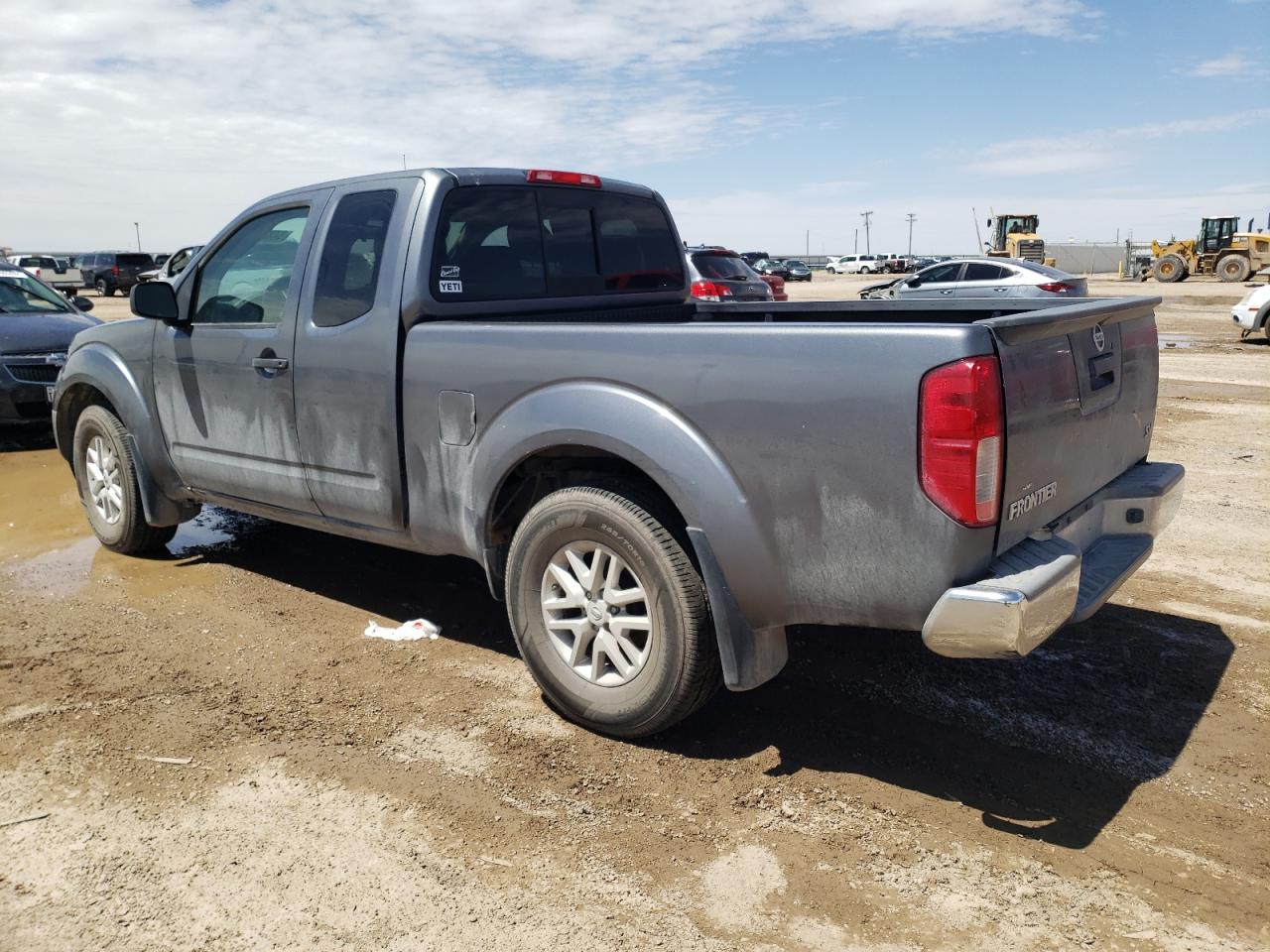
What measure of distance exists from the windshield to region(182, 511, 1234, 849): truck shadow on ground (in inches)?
296

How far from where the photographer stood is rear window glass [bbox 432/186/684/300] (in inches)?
169

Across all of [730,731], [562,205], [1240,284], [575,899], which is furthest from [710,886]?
[1240,284]

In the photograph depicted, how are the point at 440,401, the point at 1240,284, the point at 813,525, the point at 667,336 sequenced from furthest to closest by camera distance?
the point at 1240,284
the point at 440,401
the point at 667,336
the point at 813,525

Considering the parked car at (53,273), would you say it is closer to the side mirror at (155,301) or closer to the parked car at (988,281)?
the parked car at (988,281)

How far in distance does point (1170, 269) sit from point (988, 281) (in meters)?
30.1

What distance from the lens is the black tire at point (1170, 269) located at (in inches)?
1788

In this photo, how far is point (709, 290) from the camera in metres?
16.3

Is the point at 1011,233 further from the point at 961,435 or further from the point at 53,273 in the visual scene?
the point at 961,435

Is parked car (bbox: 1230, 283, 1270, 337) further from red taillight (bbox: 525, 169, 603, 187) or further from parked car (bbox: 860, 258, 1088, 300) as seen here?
red taillight (bbox: 525, 169, 603, 187)

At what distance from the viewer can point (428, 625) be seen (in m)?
4.83

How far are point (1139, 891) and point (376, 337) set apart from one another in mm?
3200

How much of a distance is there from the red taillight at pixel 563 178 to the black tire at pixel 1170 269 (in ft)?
155

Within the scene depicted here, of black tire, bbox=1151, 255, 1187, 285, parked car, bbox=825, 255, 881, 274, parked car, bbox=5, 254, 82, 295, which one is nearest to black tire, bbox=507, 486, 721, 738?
parked car, bbox=5, 254, 82, 295

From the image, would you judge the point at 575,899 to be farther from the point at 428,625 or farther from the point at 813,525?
the point at 428,625
